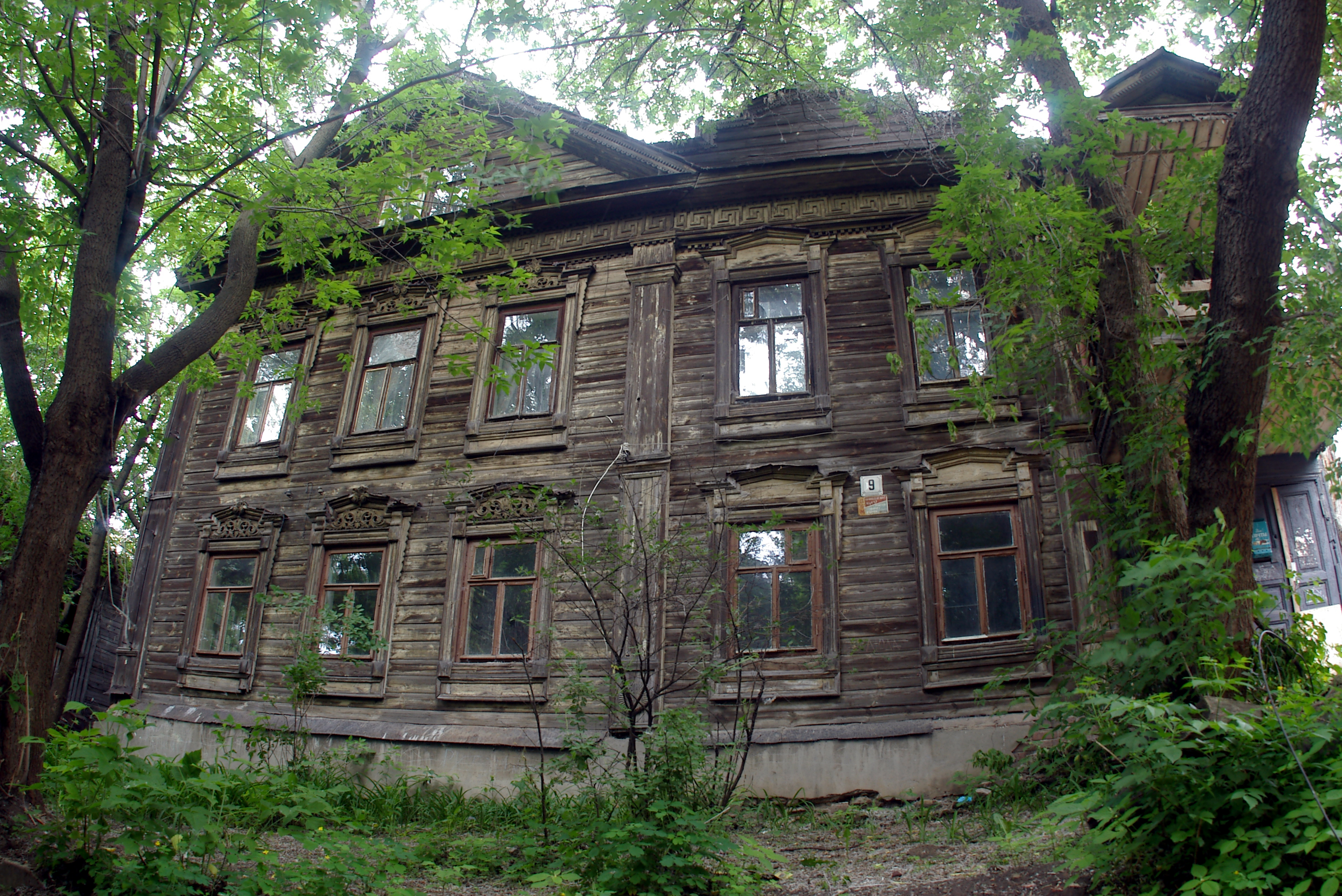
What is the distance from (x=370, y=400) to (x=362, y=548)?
223cm

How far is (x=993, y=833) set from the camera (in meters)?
5.71

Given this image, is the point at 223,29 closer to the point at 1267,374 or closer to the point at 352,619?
the point at 352,619

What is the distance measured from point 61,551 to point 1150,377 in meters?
7.63

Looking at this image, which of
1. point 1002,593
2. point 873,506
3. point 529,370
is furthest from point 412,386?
point 1002,593

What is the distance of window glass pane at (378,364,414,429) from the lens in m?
11.2

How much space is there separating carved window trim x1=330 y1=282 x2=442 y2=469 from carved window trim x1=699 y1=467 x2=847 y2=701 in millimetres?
4299

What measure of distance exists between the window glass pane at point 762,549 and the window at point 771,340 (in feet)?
5.55

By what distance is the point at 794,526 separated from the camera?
905 centimetres

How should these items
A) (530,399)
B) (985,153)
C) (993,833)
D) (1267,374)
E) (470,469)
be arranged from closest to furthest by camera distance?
1. (1267,374)
2. (993,833)
3. (985,153)
4. (470,469)
5. (530,399)

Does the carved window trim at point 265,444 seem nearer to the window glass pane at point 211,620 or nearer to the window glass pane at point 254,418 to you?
the window glass pane at point 254,418

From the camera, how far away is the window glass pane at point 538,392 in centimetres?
1054

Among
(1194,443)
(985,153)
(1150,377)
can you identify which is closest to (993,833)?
(1194,443)

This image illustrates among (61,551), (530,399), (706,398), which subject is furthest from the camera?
(530,399)

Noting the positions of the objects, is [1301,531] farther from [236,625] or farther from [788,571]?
[236,625]
